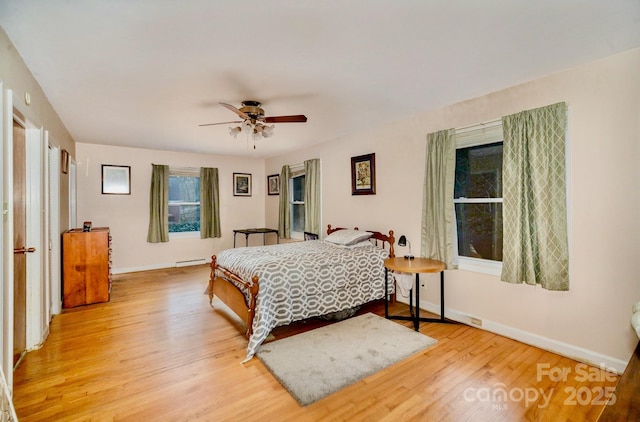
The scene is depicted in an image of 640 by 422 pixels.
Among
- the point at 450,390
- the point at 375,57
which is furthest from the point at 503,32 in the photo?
the point at 450,390

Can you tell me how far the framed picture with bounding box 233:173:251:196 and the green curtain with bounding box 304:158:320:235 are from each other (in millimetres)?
2038

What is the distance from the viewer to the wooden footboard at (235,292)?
8.91 ft

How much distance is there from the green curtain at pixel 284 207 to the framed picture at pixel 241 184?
1.11 m

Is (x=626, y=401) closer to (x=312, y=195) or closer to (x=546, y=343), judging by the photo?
(x=546, y=343)

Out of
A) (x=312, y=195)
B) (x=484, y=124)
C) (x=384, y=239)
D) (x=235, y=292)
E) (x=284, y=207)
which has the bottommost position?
(x=235, y=292)

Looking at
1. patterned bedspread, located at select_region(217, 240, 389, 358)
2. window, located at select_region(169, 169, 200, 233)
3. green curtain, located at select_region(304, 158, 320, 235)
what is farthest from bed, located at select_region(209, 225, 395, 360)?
window, located at select_region(169, 169, 200, 233)

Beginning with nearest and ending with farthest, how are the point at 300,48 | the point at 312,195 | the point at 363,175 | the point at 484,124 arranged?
the point at 300,48 < the point at 484,124 < the point at 363,175 < the point at 312,195

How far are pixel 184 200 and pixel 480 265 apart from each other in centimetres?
561

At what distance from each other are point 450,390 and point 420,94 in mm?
2614

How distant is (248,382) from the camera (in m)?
2.17

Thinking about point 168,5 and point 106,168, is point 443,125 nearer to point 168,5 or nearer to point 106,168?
point 168,5

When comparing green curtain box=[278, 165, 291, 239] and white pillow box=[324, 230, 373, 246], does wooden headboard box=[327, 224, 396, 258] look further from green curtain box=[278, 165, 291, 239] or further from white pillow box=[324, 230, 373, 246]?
green curtain box=[278, 165, 291, 239]

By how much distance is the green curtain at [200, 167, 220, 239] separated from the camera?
6277 mm

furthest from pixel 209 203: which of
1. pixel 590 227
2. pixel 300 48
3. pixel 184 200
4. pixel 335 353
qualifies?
pixel 590 227
